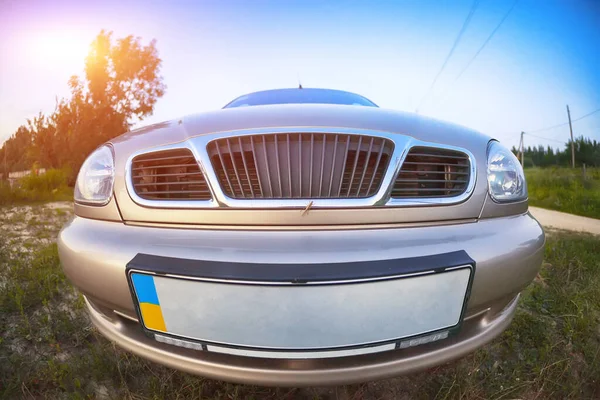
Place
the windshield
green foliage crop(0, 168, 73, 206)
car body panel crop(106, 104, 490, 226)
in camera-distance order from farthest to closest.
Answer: green foliage crop(0, 168, 73, 206), the windshield, car body panel crop(106, 104, 490, 226)

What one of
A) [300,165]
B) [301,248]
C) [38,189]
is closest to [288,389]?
[301,248]

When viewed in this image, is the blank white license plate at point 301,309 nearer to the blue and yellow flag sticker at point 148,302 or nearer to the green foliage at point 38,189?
the blue and yellow flag sticker at point 148,302

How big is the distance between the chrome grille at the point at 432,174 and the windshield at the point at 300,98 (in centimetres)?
103

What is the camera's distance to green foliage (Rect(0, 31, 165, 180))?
36.7ft

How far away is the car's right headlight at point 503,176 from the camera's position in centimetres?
109

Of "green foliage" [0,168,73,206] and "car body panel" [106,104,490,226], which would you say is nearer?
"car body panel" [106,104,490,226]

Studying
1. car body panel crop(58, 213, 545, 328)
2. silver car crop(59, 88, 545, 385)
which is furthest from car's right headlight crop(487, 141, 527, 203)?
car body panel crop(58, 213, 545, 328)

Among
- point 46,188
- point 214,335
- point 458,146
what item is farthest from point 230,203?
point 46,188

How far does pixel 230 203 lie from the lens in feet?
3.06

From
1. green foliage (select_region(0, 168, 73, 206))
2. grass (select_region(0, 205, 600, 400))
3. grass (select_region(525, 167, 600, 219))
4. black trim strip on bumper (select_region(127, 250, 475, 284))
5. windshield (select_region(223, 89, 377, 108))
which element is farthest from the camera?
green foliage (select_region(0, 168, 73, 206))

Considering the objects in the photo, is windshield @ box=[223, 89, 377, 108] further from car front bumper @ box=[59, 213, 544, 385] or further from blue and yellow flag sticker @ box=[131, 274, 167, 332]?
blue and yellow flag sticker @ box=[131, 274, 167, 332]

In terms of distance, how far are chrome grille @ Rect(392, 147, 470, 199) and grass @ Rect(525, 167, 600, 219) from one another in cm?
567

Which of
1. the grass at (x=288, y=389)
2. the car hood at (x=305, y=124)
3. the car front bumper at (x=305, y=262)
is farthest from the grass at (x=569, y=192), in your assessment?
the car front bumper at (x=305, y=262)

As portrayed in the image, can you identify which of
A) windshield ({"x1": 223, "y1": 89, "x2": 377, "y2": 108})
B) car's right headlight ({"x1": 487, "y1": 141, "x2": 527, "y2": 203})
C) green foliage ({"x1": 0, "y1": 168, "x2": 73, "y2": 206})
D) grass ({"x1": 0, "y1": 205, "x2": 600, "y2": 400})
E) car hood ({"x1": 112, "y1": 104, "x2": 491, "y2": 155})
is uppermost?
windshield ({"x1": 223, "y1": 89, "x2": 377, "y2": 108})
